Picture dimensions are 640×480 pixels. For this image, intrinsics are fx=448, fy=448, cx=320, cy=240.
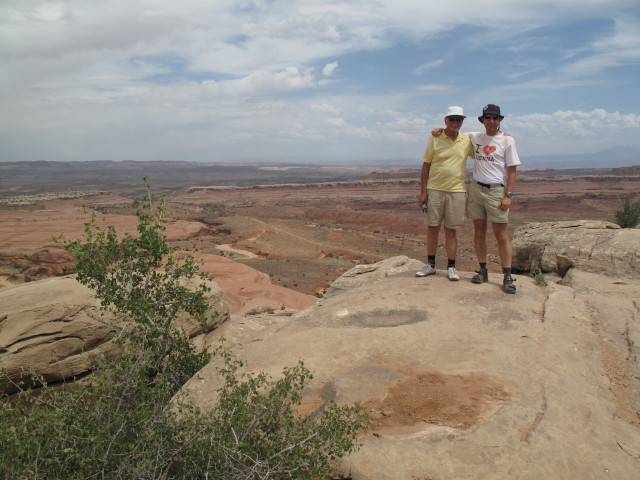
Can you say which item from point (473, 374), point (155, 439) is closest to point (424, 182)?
point (473, 374)

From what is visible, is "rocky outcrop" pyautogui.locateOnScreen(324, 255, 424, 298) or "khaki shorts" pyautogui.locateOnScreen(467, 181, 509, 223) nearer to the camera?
"khaki shorts" pyautogui.locateOnScreen(467, 181, 509, 223)

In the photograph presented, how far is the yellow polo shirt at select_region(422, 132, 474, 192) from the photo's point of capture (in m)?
5.81

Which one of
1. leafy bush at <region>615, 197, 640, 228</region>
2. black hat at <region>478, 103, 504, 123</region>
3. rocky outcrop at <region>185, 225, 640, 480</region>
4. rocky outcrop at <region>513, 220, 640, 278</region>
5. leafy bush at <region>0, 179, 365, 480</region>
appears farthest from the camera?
leafy bush at <region>615, 197, 640, 228</region>

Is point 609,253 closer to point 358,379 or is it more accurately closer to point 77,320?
point 358,379

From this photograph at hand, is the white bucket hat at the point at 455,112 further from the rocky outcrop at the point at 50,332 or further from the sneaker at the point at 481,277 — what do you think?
the rocky outcrop at the point at 50,332

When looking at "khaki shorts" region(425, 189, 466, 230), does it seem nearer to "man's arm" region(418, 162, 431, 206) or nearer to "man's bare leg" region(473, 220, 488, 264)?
"man's arm" region(418, 162, 431, 206)

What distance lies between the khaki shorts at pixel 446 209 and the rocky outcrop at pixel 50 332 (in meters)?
4.43

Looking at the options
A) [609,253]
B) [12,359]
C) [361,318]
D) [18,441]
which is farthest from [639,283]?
[12,359]

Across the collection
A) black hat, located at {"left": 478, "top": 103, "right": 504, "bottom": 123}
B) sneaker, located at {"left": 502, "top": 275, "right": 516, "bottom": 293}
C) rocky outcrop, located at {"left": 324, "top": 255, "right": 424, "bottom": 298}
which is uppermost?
black hat, located at {"left": 478, "top": 103, "right": 504, "bottom": 123}

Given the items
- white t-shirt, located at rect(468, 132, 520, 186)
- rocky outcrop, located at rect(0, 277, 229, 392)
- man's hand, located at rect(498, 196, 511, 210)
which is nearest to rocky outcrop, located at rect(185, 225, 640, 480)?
man's hand, located at rect(498, 196, 511, 210)

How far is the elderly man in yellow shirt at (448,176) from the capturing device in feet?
19.0

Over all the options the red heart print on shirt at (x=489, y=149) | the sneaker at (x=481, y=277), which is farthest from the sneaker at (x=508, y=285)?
the red heart print on shirt at (x=489, y=149)

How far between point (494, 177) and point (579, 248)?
3.36 meters

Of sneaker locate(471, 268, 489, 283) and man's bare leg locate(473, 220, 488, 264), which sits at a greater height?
man's bare leg locate(473, 220, 488, 264)
